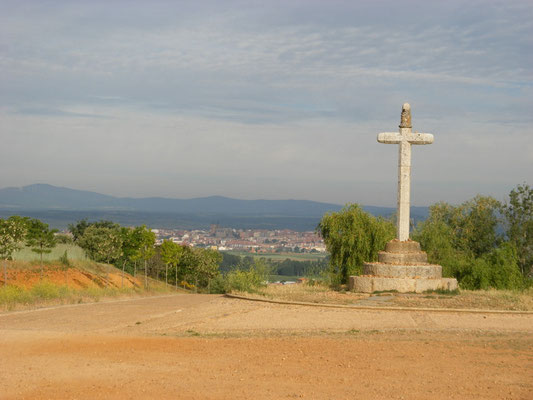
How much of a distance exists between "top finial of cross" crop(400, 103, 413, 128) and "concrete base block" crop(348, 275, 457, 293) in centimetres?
585

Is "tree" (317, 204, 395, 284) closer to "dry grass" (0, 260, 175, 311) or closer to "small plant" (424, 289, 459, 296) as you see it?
"small plant" (424, 289, 459, 296)

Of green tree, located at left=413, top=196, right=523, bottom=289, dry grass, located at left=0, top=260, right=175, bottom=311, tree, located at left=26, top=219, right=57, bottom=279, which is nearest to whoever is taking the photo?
dry grass, located at left=0, top=260, right=175, bottom=311

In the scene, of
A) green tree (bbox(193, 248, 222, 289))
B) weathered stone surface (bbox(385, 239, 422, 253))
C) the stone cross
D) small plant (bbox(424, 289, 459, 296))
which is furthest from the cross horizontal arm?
green tree (bbox(193, 248, 222, 289))

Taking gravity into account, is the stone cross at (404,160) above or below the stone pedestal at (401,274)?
above

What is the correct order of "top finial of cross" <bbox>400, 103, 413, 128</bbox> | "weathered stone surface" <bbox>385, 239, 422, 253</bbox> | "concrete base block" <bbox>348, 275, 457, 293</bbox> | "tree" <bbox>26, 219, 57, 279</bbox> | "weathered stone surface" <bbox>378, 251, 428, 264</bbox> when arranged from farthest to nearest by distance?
1. "tree" <bbox>26, 219, 57, 279</bbox>
2. "top finial of cross" <bbox>400, 103, 413, 128</bbox>
3. "weathered stone surface" <bbox>385, 239, 422, 253</bbox>
4. "weathered stone surface" <bbox>378, 251, 428, 264</bbox>
5. "concrete base block" <bbox>348, 275, 457, 293</bbox>

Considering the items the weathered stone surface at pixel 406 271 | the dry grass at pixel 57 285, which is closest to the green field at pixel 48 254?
the dry grass at pixel 57 285

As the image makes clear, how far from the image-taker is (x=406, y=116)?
80.2ft

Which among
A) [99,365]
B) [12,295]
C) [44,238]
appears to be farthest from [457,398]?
[44,238]

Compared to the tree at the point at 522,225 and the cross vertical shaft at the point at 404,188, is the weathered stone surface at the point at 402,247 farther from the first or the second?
the tree at the point at 522,225

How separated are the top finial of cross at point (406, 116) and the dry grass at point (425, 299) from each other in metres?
6.44

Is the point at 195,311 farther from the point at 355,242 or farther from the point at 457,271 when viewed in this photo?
the point at 457,271

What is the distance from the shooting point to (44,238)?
94.8ft

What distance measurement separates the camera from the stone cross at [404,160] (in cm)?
2370

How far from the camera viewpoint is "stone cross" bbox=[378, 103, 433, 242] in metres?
23.7
